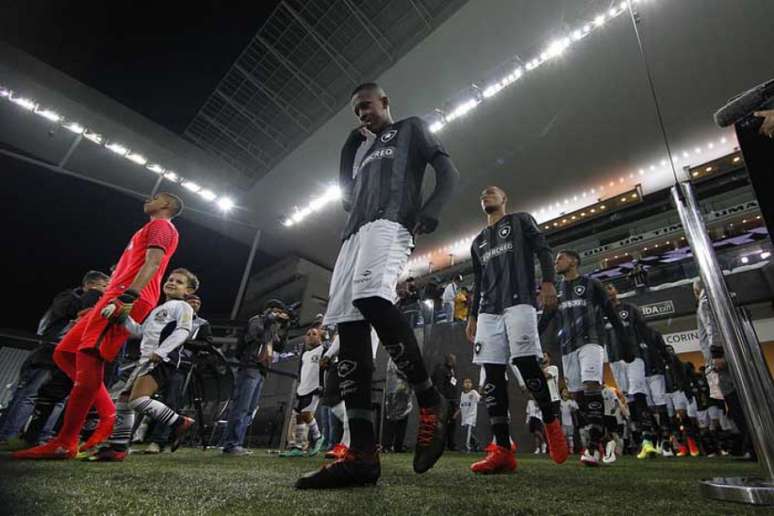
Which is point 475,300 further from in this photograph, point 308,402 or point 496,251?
point 308,402

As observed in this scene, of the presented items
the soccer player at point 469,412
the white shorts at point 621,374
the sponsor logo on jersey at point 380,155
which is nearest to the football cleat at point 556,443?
the sponsor logo on jersey at point 380,155

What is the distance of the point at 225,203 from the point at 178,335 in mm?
11224

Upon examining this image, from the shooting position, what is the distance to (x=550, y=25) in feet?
24.9

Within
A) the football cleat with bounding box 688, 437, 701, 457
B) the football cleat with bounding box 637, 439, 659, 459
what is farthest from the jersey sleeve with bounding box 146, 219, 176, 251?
the football cleat with bounding box 688, 437, 701, 457

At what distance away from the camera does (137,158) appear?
11.2 metres

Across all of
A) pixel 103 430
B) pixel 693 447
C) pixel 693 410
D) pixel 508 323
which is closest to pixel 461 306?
pixel 693 410

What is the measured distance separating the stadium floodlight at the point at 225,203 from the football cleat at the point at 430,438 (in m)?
13.3

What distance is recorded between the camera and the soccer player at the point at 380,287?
1429 millimetres

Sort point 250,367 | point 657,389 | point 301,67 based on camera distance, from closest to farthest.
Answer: point 250,367, point 657,389, point 301,67

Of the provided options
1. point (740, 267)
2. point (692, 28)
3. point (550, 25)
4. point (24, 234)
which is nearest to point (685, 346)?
point (740, 267)

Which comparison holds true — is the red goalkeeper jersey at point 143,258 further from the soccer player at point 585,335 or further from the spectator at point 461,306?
the spectator at point 461,306

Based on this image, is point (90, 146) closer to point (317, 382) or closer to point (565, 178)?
point (317, 382)

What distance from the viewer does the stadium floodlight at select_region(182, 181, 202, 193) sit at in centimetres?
1220

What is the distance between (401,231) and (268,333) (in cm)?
365
